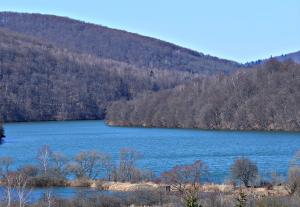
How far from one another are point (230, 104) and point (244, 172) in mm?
94741

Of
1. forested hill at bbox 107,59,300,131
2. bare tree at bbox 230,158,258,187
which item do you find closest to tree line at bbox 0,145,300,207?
bare tree at bbox 230,158,258,187

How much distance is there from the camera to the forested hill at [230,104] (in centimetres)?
12462

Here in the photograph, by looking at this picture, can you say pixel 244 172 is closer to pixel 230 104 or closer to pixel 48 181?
pixel 48 181

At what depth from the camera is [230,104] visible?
445 ft

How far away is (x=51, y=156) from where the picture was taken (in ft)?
181

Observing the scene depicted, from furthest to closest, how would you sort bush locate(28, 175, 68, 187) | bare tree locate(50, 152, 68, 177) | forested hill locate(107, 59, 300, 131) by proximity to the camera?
1. forested hill locate(107, 59, 300, 131)
2. bare tree locate(50, 152, 68, 177)
3. bush locate(28, 175, 68, 187)

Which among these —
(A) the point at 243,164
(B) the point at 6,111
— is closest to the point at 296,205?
(A) the point at 243,164

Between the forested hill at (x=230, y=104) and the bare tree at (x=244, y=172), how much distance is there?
77044mm

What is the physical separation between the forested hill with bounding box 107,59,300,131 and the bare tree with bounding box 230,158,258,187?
77.0 m

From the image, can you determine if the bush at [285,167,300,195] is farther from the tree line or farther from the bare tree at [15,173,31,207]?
the bare tree at [15,173,31,207]

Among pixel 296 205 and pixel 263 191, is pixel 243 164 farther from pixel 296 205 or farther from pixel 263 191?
pixel 296 205

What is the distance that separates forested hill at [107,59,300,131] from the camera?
124625 millimetres

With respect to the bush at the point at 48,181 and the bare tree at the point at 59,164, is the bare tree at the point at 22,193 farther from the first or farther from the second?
the bare tree at the point at 59,164

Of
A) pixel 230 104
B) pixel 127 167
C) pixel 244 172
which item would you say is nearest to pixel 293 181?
pixel 244 172
